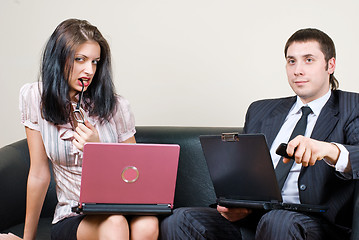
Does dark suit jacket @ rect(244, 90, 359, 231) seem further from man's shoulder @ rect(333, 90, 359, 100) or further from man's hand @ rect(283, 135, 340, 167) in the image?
man's hand @ rect(283, 135, 340, 167)

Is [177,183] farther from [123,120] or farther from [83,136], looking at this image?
[83,136]

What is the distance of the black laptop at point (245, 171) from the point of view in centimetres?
166

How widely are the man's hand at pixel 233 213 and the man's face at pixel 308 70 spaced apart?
0.53m

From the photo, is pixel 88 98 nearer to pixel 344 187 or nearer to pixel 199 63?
pixel 199 63

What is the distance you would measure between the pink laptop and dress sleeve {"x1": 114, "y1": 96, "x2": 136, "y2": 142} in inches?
19.4

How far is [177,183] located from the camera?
249cm

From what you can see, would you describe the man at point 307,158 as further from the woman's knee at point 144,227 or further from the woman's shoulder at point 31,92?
the woman's shoulder at point 31,92

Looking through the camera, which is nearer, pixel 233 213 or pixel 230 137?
pixel 230 137

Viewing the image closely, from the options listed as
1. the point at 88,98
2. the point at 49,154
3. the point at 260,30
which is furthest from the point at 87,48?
the point at 260,30

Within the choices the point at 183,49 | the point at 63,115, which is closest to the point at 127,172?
the point at 63,115

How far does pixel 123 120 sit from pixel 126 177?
0.54 meters

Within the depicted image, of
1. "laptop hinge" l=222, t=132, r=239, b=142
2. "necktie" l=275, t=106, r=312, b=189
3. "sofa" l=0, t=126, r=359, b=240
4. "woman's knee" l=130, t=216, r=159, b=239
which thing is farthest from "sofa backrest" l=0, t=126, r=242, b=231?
"laptop hinge" l=222, t=132, r=239, b=142

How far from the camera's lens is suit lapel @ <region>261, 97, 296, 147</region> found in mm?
2104

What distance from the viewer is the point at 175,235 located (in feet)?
6.02
